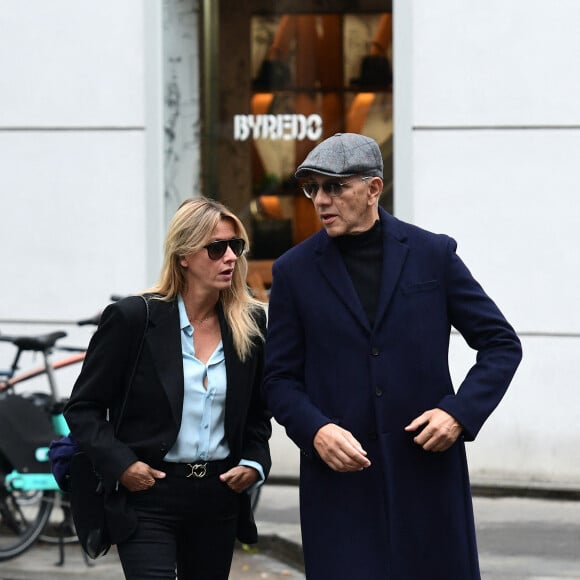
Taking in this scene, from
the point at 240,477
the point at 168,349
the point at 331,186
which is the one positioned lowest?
the point at 240,477

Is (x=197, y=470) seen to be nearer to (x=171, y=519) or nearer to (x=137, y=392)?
(x=171, y=519)

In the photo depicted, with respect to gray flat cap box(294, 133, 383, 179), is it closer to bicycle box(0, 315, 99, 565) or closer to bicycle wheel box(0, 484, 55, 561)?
bicycle box(0, 315, 99, 565)

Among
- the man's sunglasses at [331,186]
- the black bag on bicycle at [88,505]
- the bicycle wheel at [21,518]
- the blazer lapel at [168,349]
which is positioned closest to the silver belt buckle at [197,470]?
the blazer lapel at [168,349]

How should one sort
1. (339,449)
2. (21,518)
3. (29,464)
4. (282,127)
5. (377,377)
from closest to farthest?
(339,449)
(377,377)
(29,464)
(21,518)
(282,127)

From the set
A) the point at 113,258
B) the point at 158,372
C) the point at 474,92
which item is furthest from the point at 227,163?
the point at 158,372

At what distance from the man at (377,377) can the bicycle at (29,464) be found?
127 inches

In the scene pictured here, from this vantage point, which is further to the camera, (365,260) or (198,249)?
(198,249)

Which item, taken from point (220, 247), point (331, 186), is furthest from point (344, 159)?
point (220, 247)

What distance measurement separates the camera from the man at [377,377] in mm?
3957

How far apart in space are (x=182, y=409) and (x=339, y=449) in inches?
23.1

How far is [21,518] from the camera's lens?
23.7ft

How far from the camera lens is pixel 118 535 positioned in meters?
4.16

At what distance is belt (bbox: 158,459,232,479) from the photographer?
13.7 ft

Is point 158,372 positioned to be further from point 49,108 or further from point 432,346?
→ point 49,108
